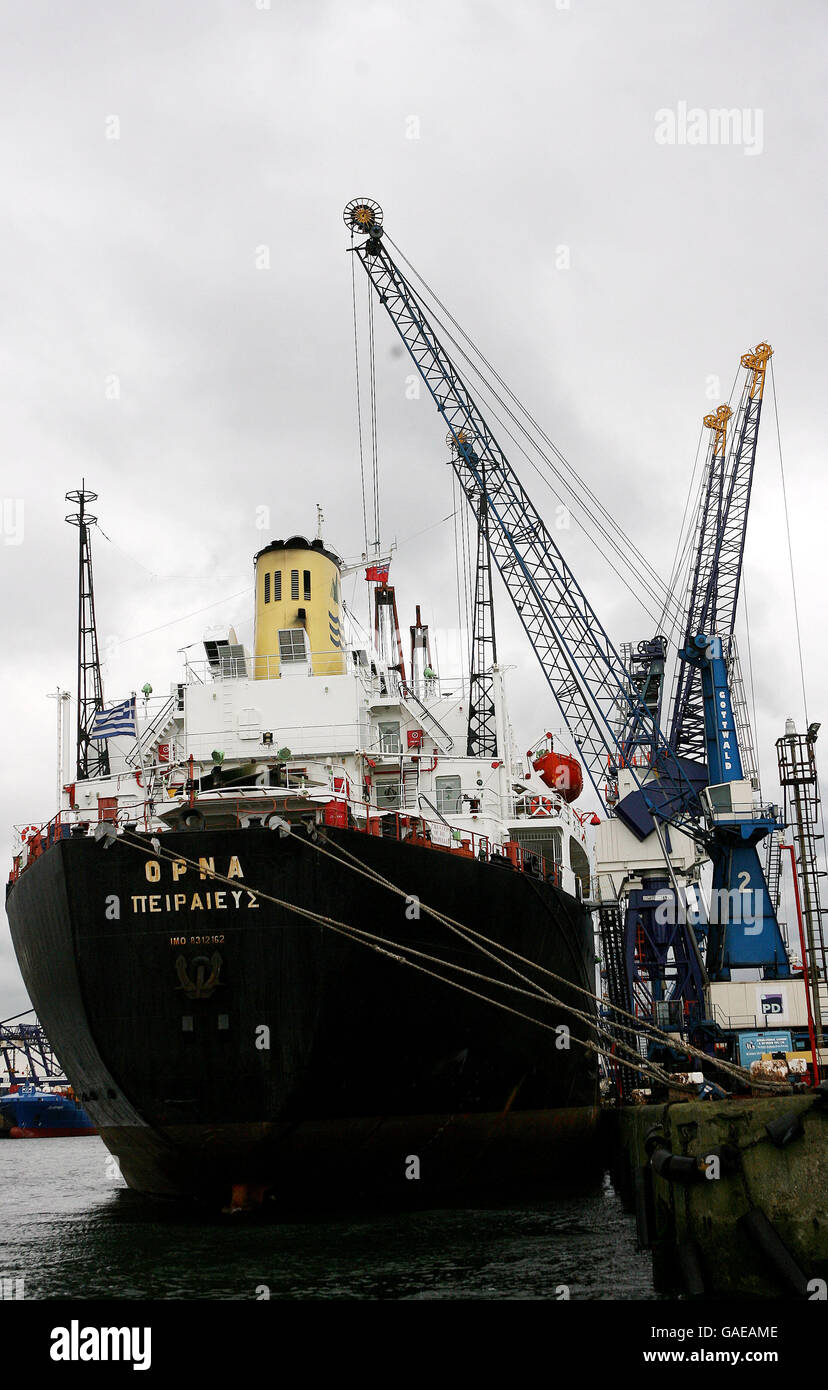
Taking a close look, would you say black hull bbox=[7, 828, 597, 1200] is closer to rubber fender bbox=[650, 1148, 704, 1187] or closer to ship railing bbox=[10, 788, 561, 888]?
ship railing bbox=[10, 788, 561, 888]

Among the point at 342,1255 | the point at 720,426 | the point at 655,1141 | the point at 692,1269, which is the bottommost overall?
the point at 342,1255

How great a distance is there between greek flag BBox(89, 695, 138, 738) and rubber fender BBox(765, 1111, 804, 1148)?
24977mm

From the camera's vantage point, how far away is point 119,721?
119 feet

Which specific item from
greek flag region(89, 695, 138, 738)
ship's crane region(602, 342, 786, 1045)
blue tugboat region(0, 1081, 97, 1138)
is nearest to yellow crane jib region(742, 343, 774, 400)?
ship's crane region(602, 342, 786, 1045)

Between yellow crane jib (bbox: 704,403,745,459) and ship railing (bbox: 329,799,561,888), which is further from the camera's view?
yellow crane jib (bbox: 704,403,745,459)

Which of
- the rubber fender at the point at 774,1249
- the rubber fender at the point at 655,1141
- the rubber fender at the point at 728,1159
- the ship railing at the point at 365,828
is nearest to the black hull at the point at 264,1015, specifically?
the ship railing at the point at 365,828

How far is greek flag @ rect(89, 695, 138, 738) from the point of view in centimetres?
3578

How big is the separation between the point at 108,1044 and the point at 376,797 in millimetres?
9098

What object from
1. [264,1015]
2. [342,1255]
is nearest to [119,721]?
[264,1015]

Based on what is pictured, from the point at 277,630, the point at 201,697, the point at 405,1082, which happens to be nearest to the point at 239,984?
the point at 405,1082

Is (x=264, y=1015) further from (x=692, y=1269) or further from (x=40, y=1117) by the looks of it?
(x=40, y=1117)

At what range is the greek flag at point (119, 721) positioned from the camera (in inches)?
1409

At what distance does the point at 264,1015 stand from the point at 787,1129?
11.1m
